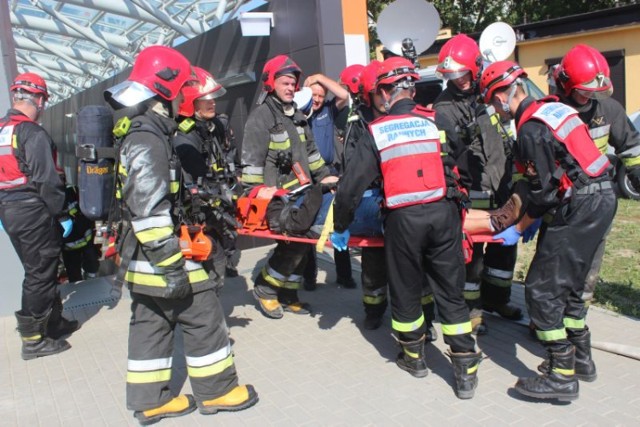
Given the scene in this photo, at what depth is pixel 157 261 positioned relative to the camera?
3197 mm

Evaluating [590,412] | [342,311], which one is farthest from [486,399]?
[342,311]

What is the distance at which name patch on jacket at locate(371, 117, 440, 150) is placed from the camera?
352 cm

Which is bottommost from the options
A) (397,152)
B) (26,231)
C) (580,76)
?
(26,231)

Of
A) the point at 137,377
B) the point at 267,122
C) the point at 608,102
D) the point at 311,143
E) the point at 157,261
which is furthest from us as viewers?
the point at 311,143

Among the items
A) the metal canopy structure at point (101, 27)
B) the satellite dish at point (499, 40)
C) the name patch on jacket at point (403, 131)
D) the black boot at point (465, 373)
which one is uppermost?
the metal canopy structure at point (101, 27)

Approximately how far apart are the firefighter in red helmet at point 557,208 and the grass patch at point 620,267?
6.63 feet

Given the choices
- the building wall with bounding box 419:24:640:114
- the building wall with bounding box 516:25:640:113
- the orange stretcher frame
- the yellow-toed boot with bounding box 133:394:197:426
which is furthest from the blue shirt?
the building wall with bounding box 516:25:640:113

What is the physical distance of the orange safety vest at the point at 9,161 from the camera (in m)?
4.58

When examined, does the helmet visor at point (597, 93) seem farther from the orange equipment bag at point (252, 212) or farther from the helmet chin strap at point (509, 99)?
the orange equipment bag at point (252, 212)

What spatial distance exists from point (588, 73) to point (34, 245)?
433 centimetres

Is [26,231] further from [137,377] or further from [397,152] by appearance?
[397,152]

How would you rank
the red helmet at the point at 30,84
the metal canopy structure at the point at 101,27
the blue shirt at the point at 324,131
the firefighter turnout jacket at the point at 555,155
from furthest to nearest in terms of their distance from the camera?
1. the metal canopy structure at the point at 101,27
2. the blue shirt at the point at 324,131
3. the red helmet at the point at 30,84
4. the firefighter turnout jacket at the point at 555,155

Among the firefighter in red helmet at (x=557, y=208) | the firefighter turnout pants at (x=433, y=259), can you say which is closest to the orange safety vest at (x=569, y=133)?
the firefighter in red helmet at (x=557, y=208)

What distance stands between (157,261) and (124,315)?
2817mm
